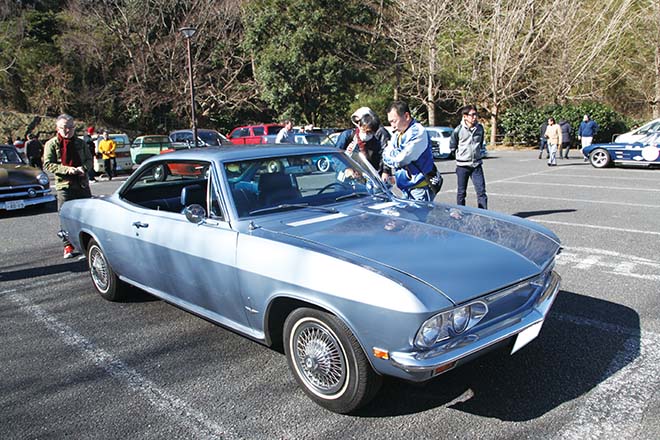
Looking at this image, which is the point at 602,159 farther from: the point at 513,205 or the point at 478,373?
the point at 478,373

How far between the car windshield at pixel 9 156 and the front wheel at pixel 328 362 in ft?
37.8

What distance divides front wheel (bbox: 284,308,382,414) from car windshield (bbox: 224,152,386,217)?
3.25 feet

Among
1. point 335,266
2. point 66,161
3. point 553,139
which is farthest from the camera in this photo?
point 553,139

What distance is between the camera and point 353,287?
9.18ft

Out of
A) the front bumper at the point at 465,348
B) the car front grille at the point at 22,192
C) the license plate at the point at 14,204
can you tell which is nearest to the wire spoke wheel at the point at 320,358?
the front bumper at the point at 465,348

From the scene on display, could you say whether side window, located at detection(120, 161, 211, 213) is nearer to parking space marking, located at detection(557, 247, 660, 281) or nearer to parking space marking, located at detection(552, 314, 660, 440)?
parking space marking, located at detection(552, 314, 660, 440)

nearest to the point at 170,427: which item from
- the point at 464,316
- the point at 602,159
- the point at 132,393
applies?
the point at 132,393

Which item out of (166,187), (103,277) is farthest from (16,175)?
(166,187)

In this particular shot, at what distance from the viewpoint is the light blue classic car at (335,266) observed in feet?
9.00

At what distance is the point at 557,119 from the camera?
27359mm

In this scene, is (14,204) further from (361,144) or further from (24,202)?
(361,144)

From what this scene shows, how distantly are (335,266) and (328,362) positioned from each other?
0.58m

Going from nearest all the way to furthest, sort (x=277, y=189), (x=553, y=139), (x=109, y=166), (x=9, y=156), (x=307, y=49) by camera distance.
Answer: (x=277, y=189) → (x=9, y=156) → (x=109, y=166) → (x=553, y=139) → (x=307, y=49)

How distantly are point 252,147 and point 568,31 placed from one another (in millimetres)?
27694
